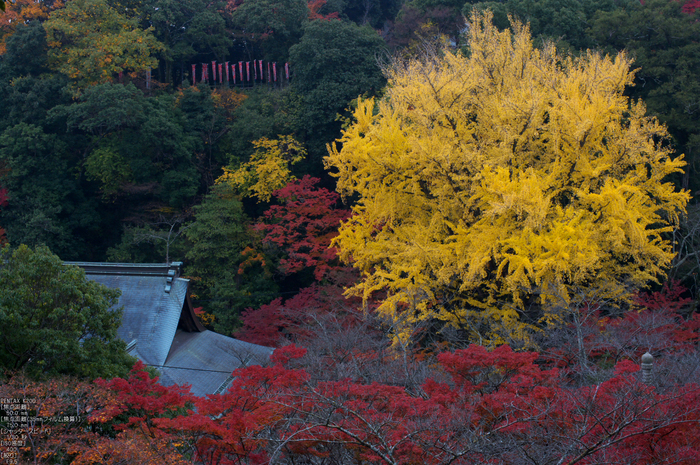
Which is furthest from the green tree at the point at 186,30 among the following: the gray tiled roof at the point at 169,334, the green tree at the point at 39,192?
the gray tiled roof at the point at 169,334

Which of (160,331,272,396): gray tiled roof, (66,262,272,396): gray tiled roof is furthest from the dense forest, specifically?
(66,262,272,396): gray tiled roof

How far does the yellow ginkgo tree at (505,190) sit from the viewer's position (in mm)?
9523

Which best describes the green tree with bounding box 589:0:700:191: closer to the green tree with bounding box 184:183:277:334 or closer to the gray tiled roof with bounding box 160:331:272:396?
the gray tiled roof with bounding box 160:331:272:396

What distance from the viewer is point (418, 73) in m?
11.3

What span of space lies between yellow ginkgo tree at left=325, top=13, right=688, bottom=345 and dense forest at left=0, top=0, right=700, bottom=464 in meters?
0.06

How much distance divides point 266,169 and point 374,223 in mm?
9103

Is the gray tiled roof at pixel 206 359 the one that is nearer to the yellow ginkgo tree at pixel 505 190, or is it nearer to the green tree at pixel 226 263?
the yellow ginkgo tree at pixel 505 190

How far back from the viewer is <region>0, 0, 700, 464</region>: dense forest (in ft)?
19.4

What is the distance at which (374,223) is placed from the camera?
11828 millimetres

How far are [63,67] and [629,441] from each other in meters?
22.1

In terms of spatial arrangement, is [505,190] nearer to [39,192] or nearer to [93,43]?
[39,192]

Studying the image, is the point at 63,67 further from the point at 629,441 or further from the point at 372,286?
the point at 629,441

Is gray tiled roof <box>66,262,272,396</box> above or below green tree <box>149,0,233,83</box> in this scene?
below

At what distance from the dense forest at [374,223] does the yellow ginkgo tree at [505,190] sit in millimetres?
64
